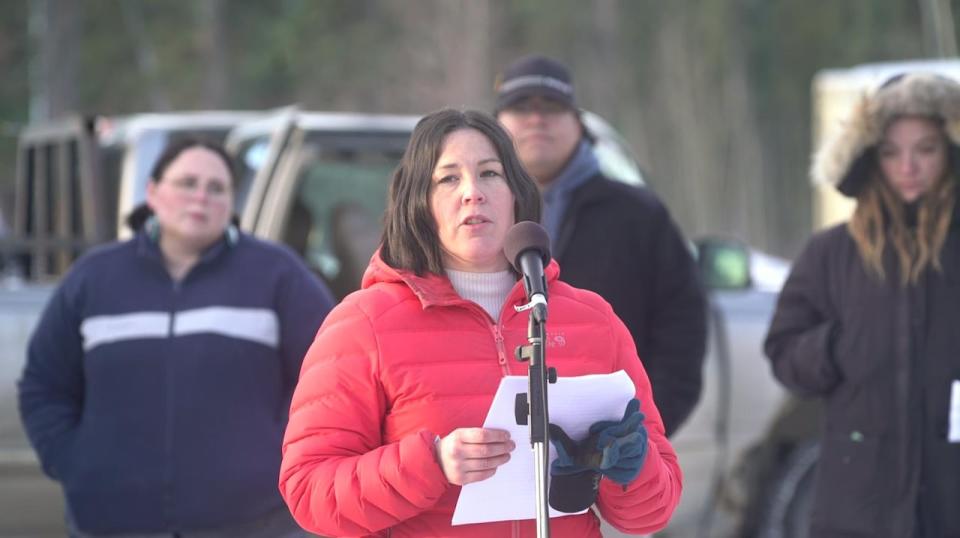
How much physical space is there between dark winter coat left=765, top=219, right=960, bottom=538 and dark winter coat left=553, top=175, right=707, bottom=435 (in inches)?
17.9

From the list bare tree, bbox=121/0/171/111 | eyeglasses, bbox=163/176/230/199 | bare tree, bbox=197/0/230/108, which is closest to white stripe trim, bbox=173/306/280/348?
eyeglasses, bbox=163/176/230/199

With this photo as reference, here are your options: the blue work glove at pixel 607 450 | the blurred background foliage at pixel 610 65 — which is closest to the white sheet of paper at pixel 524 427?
the blue work glove at pixel 607 450

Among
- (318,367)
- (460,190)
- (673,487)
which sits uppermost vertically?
(460,190)

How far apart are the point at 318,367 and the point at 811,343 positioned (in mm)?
2012

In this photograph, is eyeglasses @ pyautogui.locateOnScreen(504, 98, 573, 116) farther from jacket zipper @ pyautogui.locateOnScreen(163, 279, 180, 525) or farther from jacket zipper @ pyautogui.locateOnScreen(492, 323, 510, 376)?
jacket zipper @ pyautogui.locateOnScreen(492, 323, 510, 376)

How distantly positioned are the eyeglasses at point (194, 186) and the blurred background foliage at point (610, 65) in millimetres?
24313

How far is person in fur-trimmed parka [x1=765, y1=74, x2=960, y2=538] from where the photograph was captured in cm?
427

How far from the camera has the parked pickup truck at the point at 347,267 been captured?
6.21 m

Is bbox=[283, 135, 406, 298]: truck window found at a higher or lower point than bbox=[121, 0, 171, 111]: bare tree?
lower

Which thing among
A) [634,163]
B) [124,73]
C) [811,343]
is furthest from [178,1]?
[811,343]

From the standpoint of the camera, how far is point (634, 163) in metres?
6.71

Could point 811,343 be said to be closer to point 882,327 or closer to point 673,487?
point 882,327

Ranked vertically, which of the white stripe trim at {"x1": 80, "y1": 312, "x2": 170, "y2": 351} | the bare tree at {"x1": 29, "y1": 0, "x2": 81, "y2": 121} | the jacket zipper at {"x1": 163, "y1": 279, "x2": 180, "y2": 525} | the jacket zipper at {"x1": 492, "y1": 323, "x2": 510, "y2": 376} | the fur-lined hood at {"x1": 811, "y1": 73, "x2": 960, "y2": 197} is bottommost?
the jacket zipper at {"x1": 163, "y1": 279, "x2": 180, "y2": 525}

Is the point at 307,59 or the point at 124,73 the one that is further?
the point at 124,73
